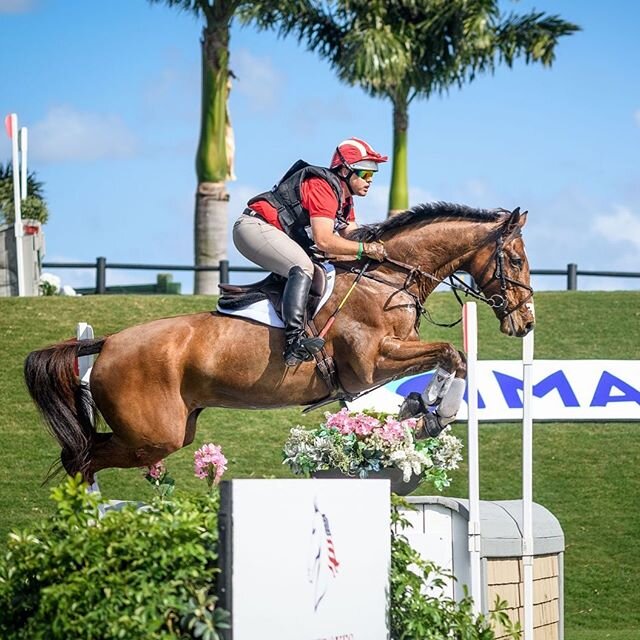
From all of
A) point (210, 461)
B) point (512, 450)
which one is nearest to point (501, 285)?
point (210, 461)

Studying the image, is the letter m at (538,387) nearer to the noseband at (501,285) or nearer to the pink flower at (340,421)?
the pink flower at (340,421)

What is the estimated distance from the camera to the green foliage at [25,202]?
1806 cm

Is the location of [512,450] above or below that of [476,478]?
below

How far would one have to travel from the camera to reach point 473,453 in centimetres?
557

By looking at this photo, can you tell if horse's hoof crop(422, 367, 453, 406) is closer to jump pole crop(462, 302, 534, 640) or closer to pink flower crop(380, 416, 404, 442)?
pink flower crop(380, 416, 404, 442)

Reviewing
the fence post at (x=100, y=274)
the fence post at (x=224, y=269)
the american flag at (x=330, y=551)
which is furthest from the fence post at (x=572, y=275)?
the american flag at (x=330, y=551)

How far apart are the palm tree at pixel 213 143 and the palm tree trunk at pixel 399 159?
3046 millimetres

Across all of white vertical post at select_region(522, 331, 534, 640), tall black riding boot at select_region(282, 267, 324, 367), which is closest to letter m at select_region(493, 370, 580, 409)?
tall black riding boot at select_region(282, 267, 324, 367)

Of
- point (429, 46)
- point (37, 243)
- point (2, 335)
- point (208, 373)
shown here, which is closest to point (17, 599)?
point (208, 373)

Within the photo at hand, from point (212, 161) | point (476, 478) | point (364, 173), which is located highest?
point (212, 161)

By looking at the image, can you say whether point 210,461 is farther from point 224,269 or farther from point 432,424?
point 224,269

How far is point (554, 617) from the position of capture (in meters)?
6.57

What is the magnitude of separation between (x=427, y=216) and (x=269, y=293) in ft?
3.49

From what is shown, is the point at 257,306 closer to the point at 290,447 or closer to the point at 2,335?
the point at 290,447
